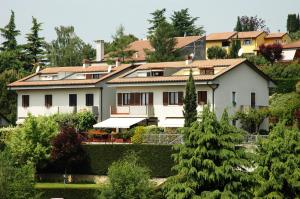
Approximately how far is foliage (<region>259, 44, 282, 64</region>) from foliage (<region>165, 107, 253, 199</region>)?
6347cm

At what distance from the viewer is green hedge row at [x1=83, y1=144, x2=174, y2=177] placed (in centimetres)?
5772

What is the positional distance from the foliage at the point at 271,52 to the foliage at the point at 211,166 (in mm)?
63472

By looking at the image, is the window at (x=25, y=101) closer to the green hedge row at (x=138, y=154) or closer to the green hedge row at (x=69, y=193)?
the green hedge row at (x=138, y=154)

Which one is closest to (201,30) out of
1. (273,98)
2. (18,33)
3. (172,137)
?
(18,33)

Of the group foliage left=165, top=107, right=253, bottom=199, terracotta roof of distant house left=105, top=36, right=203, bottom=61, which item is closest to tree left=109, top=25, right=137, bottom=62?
terracotta roof of distant house left=105, top=36, right=203, bottom=61

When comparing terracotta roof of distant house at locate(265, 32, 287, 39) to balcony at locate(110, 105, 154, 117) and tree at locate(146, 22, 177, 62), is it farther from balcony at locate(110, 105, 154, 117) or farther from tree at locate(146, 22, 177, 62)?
balcony at locate(110, 105, 154, 117)

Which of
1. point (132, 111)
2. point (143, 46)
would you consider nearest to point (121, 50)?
point (143, 46)

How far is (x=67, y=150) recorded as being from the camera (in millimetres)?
60594

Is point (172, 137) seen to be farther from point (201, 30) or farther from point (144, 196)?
point (201, 30)

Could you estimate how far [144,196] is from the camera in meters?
46.7

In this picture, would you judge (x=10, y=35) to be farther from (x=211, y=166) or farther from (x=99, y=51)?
(x=211, y=166)

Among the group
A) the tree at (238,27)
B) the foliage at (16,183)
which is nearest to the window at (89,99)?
the foliage at (16,183)

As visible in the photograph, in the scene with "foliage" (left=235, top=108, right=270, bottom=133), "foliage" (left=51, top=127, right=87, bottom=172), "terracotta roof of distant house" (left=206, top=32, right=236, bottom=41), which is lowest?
"foliage" (left=51, top=127, right=87, bottom=172)

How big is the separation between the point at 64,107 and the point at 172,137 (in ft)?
59.0
